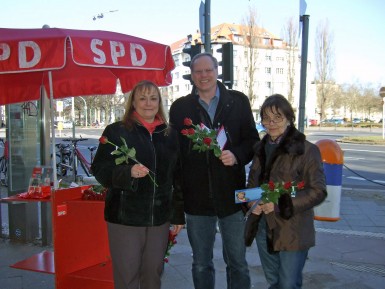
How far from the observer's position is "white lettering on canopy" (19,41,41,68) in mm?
2783

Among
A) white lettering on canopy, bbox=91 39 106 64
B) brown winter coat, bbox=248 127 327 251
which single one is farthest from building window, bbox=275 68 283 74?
brown winter coat, bbox=248 127 327 251

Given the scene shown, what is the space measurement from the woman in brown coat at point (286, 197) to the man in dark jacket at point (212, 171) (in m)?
0.24

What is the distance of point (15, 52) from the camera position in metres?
2.79

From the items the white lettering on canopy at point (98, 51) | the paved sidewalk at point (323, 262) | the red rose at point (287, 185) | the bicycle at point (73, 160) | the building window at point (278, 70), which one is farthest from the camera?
the building window at point (278, 70)

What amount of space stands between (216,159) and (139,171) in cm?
64

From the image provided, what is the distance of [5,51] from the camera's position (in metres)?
2.80

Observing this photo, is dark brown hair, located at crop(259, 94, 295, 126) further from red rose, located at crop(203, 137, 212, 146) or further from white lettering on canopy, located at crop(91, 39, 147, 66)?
white lettering on canopy, located at crop(91, 39, 147, 66)

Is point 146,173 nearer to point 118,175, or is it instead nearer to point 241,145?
point 118,175

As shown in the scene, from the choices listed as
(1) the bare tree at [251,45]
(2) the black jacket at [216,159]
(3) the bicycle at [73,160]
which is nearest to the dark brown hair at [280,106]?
(2) the black jacket at [216,159]

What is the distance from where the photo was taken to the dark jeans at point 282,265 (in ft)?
8.33

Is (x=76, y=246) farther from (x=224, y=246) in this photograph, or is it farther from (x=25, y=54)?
(x=25, y=54)

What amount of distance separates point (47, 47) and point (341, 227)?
514cm

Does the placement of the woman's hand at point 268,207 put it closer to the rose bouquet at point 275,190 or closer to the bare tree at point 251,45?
the rose bouquet at point 275,190

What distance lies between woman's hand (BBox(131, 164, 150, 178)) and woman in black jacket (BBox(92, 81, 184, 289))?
4 cm
